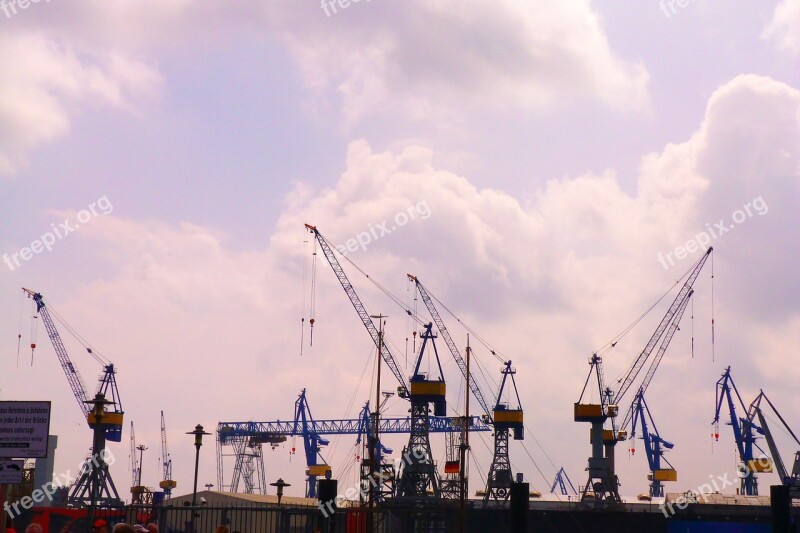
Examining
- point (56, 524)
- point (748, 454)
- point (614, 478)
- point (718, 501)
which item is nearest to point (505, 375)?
point (614, 478)

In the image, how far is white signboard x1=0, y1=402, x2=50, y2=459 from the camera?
25.8 meters

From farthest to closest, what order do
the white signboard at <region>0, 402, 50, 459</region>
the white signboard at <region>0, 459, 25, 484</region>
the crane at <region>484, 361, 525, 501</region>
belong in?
1. the crane at <region>484, 361, 525, 501</region>
2. the white signboard at <region>0, 402, 50, 459</region>
3. the white signboard at <region>0, 459, 25, 484</region>

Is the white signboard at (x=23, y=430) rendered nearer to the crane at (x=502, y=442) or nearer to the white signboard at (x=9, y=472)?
the white signboard at (x=9, y=472)

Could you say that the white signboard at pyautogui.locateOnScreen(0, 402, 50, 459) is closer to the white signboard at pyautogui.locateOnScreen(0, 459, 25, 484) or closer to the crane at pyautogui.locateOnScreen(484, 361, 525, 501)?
the white signboard at pyautogui.locateOnScreen(0, 459, 25, 484)

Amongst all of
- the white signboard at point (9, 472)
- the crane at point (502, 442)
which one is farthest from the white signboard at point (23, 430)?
the crane at point (502, 442)

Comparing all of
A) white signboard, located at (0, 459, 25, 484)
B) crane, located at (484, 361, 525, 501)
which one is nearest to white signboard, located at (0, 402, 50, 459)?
white signboard, located at (0, 459, 25, 484)

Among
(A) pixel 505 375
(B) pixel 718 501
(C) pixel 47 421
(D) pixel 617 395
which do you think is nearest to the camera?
(C) pixel 47 421

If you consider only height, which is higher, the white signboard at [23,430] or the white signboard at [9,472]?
the white signboard at [23,430]

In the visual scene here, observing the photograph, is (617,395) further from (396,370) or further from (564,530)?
(564,530)

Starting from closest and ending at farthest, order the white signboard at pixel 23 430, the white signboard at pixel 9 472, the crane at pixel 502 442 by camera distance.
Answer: the white signboard at pixel 9 472 → the white signboard at pixel 23 430 → the crane at pixel 502 442

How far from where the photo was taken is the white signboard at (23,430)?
25.8 metres

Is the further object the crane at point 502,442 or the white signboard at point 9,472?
the crane at point 502,442

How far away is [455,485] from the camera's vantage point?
5143 inches

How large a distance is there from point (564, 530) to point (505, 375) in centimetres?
5824
